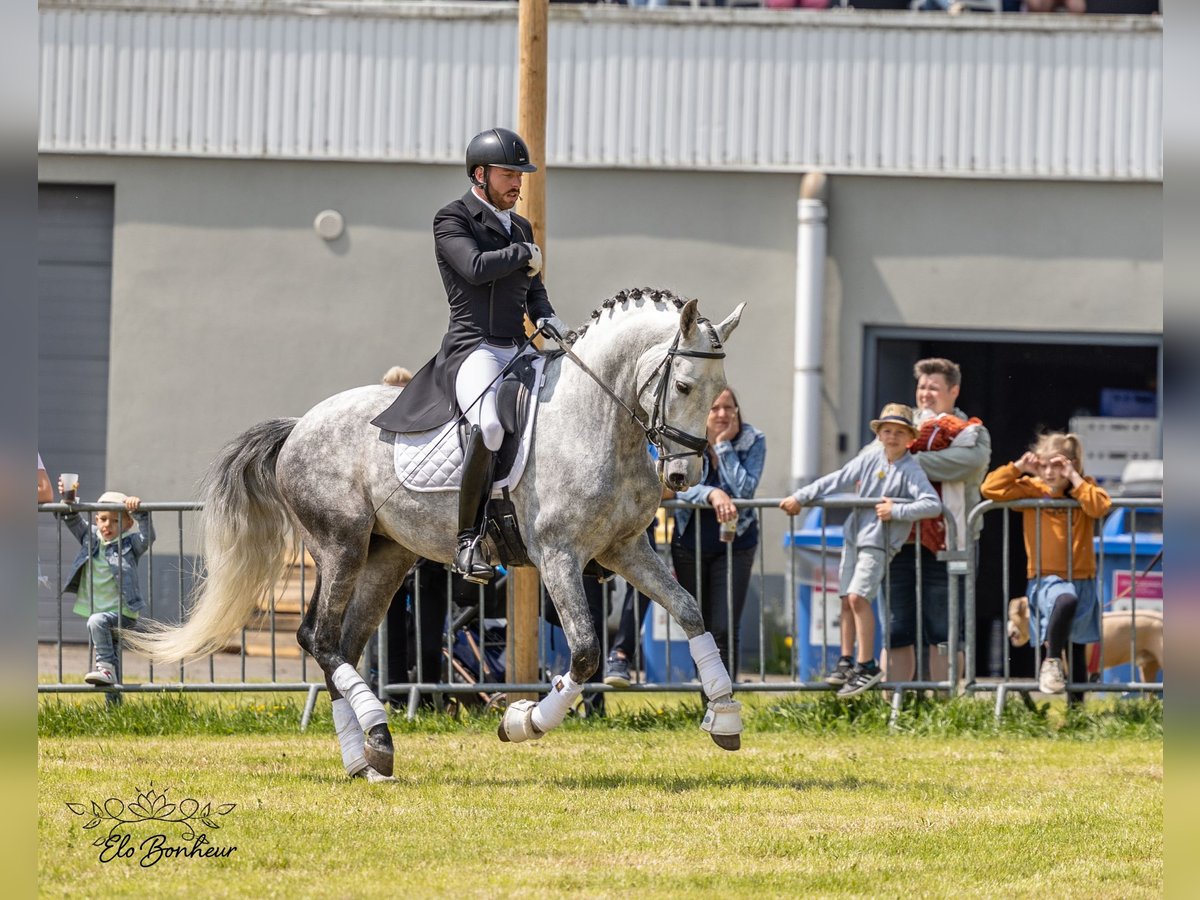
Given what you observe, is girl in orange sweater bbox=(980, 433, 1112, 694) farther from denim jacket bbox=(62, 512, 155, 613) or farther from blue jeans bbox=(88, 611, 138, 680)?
blue jeans bbox=(88, 611, 138, 680)

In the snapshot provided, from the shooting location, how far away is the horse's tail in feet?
28.6

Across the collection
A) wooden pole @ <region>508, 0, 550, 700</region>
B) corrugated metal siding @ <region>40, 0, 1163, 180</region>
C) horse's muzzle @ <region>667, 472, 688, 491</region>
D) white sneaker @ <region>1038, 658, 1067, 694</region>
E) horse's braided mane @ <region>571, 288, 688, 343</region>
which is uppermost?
corrugated metal siding @ <region>40, 0, 1163, 180</region>

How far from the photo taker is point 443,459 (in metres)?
8.08

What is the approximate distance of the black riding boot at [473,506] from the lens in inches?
310

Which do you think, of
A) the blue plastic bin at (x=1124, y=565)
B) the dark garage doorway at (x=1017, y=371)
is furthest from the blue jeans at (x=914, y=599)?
the dark garage doorway at (x=1017, y=371)

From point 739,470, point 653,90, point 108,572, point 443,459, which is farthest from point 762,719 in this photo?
point 653,90

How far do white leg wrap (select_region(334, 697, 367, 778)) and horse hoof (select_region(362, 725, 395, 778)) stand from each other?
81 mm

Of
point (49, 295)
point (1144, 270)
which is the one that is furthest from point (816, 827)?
point (49, 295)

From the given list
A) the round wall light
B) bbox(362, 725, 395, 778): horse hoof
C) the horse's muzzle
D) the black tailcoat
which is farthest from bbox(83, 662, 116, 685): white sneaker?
the round wall light

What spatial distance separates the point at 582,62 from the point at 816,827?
12.1 meters

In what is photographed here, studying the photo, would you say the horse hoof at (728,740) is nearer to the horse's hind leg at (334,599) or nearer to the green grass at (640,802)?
the green grass at (640,802)

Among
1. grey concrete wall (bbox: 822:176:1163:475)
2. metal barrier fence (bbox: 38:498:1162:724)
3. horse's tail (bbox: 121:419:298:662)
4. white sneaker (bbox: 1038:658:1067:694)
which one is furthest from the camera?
grey concrete wall (bbox: 822:176:1163:475)

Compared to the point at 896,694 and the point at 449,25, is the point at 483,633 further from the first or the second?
the point at 449,25

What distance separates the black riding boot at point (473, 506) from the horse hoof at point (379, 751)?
0.83m
